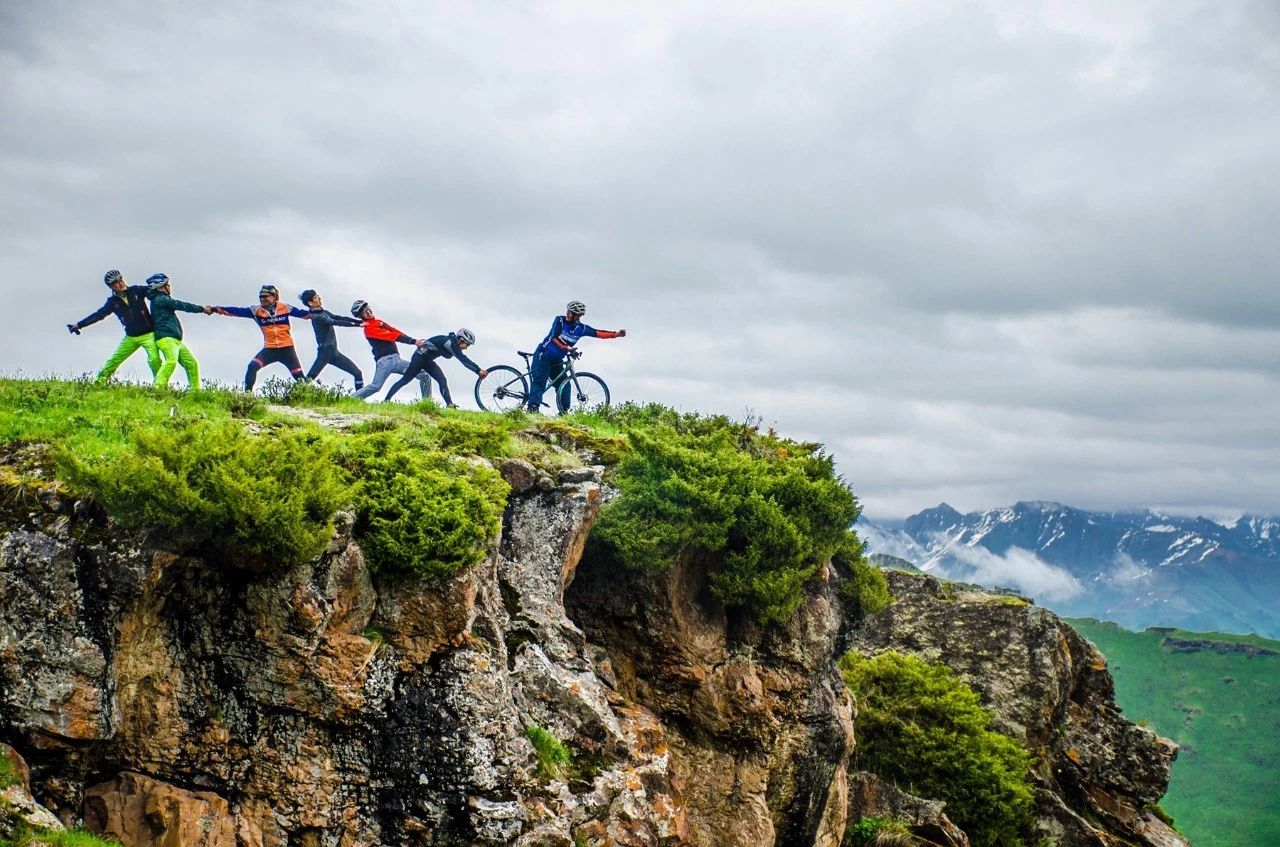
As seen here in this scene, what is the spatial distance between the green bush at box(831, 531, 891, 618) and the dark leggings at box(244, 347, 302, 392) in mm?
16850

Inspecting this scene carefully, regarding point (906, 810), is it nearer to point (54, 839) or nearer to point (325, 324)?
point (325, 324)

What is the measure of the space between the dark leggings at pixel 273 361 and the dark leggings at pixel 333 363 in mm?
452

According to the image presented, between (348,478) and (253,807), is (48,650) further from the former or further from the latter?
(348,478)

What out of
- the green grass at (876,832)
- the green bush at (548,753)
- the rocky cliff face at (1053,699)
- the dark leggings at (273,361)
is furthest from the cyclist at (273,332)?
the rocky cliff face at (1053,699)

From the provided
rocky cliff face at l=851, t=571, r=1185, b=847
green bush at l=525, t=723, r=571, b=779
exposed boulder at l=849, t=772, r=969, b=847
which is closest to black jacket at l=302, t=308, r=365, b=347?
green bush at l=525, t=723, r=571, b=779

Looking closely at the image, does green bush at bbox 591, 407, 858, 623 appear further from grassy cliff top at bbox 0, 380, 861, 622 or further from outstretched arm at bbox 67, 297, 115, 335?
outstretched arm at bbox 67, 297, 115, 335

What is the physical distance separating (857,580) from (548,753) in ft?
47.3

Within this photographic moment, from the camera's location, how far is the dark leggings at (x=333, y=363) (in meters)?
29.8

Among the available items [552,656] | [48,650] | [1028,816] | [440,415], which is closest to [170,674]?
[48,650]

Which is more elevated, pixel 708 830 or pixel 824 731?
pixel 824 731

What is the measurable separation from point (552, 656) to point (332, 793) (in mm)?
5639

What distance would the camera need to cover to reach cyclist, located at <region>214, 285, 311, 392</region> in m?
28.4

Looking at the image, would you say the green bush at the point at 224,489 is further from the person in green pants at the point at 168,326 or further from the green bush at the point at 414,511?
the person in green pants at the point at 168,326

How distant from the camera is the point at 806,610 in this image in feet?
93.7
